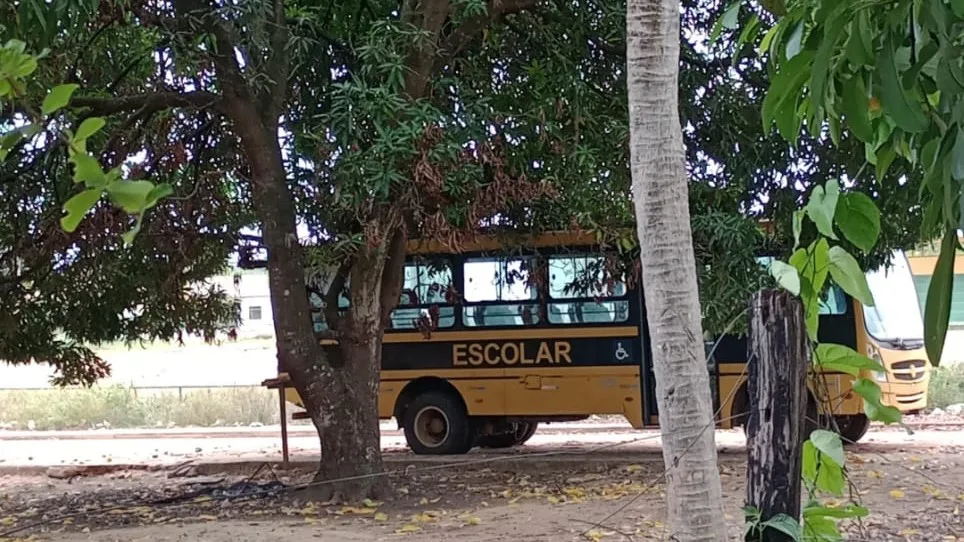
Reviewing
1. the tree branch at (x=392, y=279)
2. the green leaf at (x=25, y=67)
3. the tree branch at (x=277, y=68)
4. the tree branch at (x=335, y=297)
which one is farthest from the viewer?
the tree branch at (x=335, y=297)

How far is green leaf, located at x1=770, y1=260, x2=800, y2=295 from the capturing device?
3307 mm

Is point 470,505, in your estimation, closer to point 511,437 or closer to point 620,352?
point 620,352

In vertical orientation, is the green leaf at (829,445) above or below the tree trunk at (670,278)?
below

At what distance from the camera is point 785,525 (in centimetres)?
342

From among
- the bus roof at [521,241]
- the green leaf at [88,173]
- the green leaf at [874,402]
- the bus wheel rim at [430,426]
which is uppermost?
the bus roof at [521,241]

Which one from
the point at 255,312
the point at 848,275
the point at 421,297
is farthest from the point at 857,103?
the point at 255,312

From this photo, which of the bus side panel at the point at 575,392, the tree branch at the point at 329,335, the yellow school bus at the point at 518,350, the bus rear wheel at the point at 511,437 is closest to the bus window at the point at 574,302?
the yellow school bus at the point at 518,350

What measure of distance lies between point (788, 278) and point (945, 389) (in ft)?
60.4

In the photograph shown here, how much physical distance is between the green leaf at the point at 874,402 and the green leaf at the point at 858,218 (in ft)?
1.55

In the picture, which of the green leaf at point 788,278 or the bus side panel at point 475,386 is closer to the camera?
the green leaf at point 788,278

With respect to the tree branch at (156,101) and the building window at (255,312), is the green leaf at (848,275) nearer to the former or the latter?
the tree branch at (156,101)

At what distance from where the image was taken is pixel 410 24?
8.27 m

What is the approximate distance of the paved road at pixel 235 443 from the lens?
46.2ft

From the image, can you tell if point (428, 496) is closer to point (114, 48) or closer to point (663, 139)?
point (114, 48)
